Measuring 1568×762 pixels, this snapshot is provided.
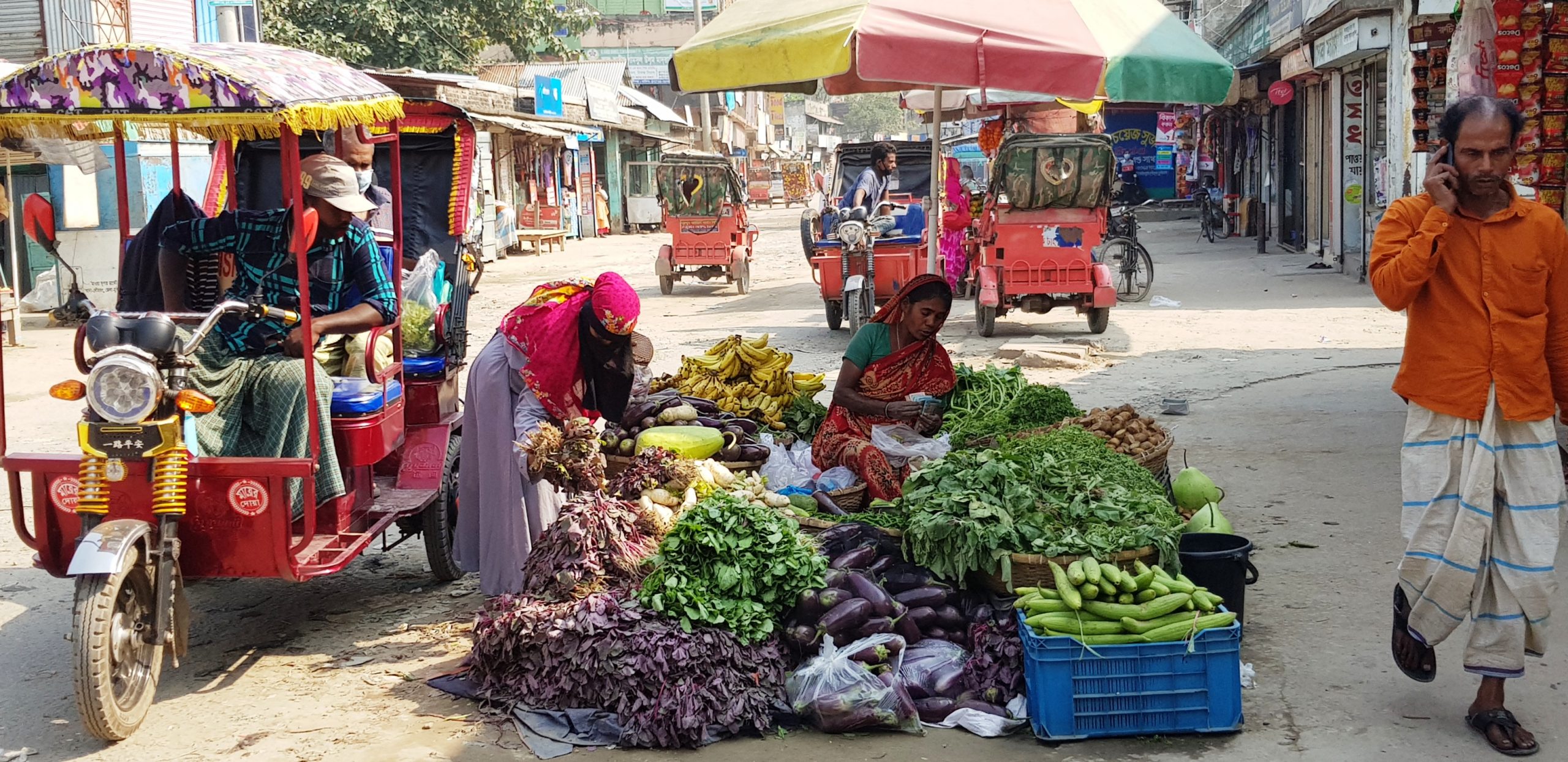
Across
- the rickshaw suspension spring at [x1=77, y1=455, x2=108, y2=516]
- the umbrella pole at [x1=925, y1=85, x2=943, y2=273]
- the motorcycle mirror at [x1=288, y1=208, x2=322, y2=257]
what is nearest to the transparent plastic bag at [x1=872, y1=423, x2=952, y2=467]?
the umbrella pole at [x1=925, y1=85, x2=943, y2=273]

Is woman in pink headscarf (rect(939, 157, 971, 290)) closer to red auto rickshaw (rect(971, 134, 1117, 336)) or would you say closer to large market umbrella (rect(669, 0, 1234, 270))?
red auto rickshaw (rect(971, 134, 1117, 336))

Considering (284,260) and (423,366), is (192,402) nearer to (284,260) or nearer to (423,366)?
(284,260)

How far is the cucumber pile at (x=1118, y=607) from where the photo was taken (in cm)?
433

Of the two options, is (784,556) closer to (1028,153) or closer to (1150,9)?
(1150,9)

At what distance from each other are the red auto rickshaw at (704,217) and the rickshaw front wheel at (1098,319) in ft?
24.9

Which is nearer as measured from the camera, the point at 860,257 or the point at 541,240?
the point at 860,257

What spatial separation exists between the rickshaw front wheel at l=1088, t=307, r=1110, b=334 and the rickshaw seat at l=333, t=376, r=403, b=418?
33.8 feet

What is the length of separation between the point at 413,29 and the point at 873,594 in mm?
26253

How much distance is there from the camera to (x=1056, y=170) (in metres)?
14.0

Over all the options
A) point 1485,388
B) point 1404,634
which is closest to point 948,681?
point 1404,634

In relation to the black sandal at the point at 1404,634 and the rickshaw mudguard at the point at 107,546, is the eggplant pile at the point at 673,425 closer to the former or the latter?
the rickshaw mudguard at the point at 107,546

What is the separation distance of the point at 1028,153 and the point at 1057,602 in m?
10.1

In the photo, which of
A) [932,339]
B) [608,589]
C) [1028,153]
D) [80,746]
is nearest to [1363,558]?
[932,339]

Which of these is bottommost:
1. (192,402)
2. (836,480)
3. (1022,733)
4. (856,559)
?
(1022,733)
